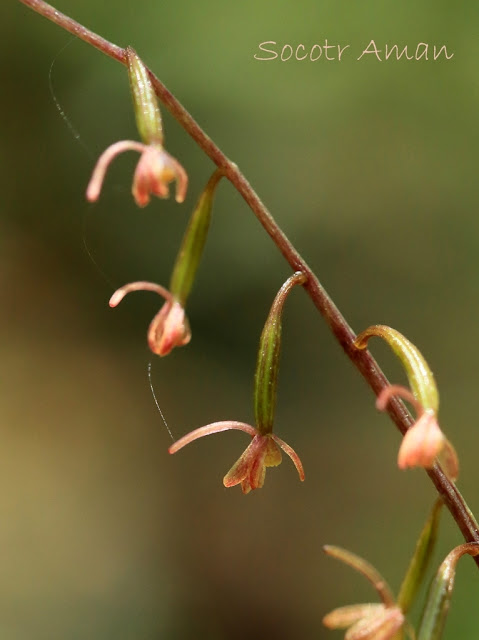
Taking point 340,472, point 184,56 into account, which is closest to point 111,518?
point 340,472

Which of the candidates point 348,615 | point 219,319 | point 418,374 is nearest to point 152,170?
point 418,374

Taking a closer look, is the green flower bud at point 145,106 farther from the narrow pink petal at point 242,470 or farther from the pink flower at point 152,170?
the narrow pink petal at point 242,470

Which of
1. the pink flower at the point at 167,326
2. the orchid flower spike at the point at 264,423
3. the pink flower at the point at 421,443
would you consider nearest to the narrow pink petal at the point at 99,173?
the pink flower at the point at 167,326

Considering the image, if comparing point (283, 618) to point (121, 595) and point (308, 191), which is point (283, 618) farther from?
point (308, 191)

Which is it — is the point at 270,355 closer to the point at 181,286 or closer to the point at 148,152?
the point at 181,286

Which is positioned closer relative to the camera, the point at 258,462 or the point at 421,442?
the point at 421,442
